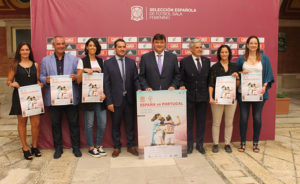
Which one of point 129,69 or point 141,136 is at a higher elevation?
point 129,69

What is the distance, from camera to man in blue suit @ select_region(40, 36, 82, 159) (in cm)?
371

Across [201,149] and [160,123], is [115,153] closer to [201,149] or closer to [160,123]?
[160,123]

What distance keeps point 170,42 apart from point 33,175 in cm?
262

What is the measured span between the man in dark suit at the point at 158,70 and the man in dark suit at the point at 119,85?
143 mm

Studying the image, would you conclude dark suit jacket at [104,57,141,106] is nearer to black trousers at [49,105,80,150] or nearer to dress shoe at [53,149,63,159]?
black trousers at [49,105,80,150]

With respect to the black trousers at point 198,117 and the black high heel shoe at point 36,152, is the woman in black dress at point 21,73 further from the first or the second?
the black trousers at point 198,117

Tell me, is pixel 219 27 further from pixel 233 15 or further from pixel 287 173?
pixel 287 173

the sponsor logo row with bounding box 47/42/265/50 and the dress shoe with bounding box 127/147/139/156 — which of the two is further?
the sponsor logo row with bounding box 47/42/265/50

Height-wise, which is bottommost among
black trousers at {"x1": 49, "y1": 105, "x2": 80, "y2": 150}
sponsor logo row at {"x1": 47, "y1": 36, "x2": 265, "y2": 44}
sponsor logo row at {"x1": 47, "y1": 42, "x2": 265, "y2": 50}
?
black trousers at {"x1": 49, "y1": 105, "x2": 80, "y2": 150}

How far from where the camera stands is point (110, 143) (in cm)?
435

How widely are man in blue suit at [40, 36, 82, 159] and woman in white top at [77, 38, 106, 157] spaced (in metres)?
0.13

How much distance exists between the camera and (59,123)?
152 inches

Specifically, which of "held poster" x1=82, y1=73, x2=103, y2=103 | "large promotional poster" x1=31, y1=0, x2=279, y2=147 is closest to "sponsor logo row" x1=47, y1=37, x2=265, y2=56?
"large promotional poster" x1=31, y1=0, x2=279, y2=147

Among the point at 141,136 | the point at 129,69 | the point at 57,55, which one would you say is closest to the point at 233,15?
the point at 129,69
